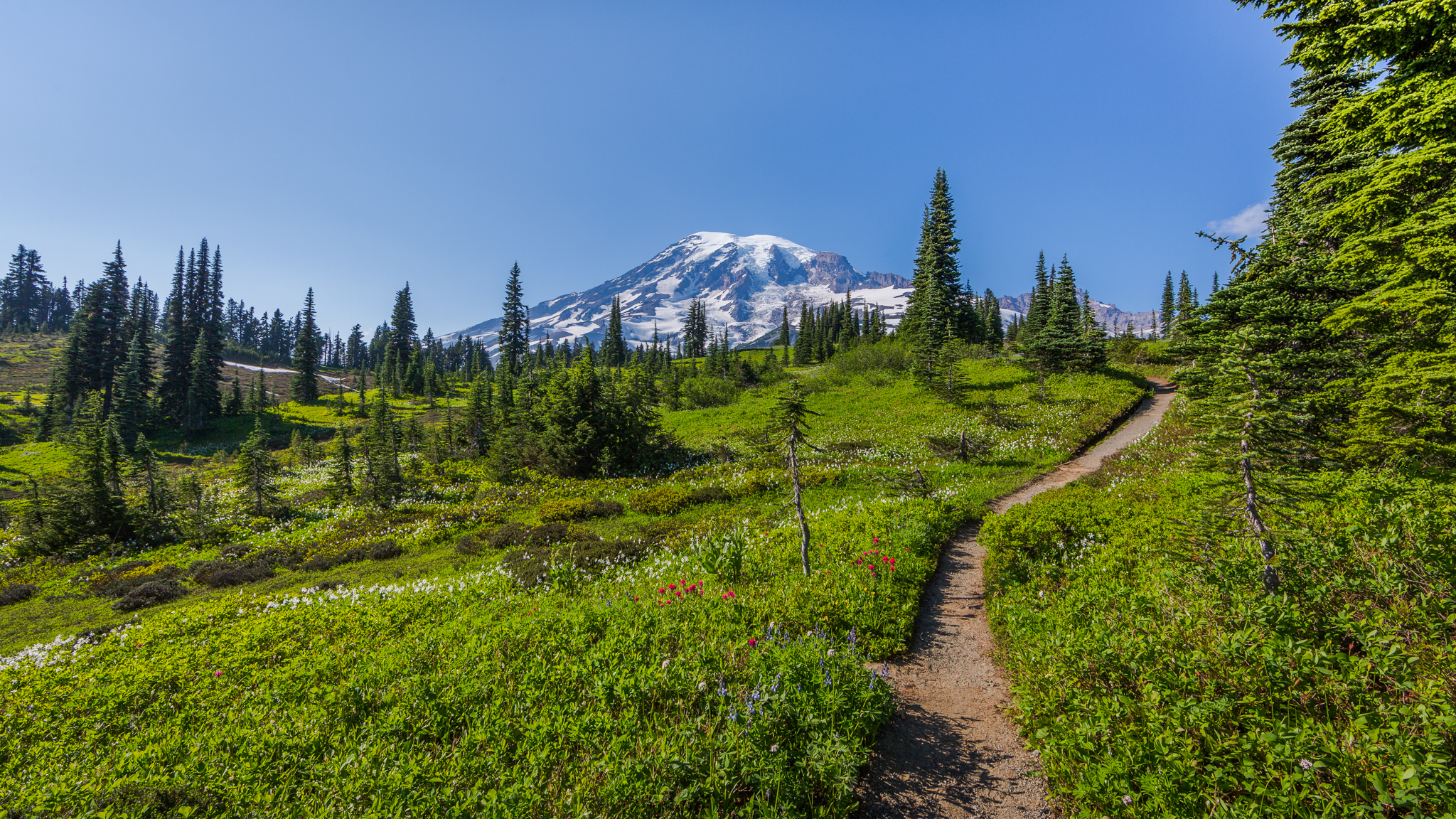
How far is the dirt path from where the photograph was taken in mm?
4371

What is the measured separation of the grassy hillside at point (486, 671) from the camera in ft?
12.5

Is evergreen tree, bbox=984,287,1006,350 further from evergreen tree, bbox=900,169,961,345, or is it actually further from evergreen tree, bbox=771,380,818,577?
evergreen tree, bbox=771,380,818,577

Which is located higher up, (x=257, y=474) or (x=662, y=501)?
(x=257, y=474)

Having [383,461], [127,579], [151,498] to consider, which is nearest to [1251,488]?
[127,579]

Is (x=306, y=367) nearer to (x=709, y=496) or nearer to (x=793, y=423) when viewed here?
(x=709, y=496)

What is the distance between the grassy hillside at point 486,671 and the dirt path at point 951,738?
0.40 metres

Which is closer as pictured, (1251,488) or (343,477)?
(1251,488)

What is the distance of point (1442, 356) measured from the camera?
679cm

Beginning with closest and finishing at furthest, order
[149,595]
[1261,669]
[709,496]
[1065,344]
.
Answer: [1261,669] < [149,595] < [709,496] < [1065,344]

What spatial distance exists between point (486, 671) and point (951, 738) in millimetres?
5193

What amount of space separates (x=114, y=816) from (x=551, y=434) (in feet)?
82.0

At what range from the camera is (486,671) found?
5301mm

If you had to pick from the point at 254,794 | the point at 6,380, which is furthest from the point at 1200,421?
the point at 6,380

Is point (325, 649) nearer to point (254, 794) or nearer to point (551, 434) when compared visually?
point (254, 794)
